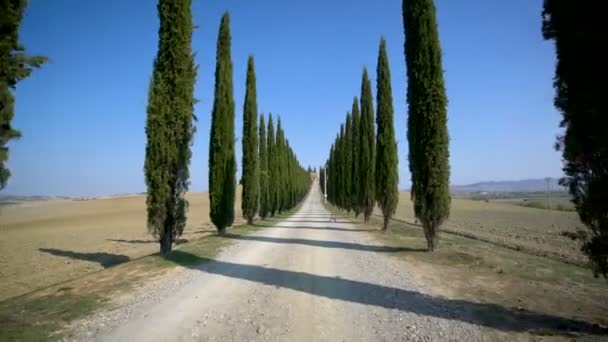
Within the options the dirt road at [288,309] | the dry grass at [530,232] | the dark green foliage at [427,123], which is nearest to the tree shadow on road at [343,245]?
the dark green foliage at [427,123]

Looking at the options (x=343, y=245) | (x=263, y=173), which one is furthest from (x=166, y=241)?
(x=263, y=173)

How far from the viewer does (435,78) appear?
37.8ft

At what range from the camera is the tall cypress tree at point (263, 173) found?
30328 mm

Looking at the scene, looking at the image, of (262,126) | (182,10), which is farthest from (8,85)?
(262,126)

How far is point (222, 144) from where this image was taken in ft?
60.6

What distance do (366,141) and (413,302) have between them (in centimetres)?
2080

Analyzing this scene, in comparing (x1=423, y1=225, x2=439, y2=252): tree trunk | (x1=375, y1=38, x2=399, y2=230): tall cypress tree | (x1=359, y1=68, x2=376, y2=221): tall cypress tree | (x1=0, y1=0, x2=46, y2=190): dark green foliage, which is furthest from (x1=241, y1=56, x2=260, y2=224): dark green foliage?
(x1=0, y1=0, x2=46, y2=190): dark green foliage

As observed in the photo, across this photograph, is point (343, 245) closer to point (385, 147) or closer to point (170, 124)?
point (170, 124)

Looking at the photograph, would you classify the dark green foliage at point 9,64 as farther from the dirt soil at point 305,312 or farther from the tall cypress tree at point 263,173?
the tall cypress tree at point 263,173

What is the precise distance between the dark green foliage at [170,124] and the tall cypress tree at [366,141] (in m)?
15.8

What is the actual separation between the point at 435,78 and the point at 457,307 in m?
8.13

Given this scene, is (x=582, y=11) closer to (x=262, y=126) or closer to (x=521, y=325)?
(x=521, y=325)

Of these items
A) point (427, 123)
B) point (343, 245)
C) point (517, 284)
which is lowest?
point (343, 245)

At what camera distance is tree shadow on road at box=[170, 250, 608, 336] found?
4.72 m
